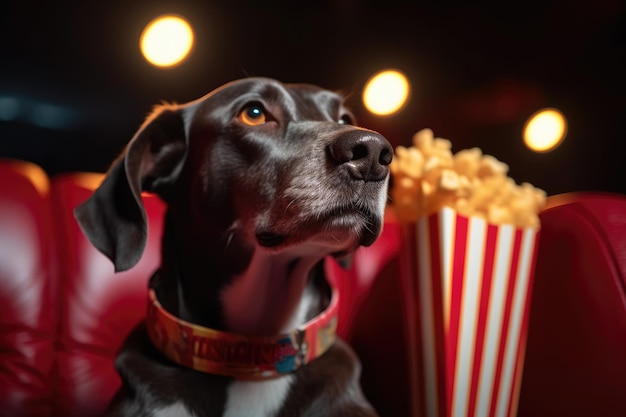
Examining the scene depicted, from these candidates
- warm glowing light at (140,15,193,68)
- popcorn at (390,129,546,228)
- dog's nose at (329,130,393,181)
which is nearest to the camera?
dog's nose at (329,130,393,181)

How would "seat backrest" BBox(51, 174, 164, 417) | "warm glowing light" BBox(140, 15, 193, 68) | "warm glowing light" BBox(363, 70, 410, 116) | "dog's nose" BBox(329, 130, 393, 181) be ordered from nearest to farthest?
1. "dog's nose" BBox(329, 130, 393, 181)
2. "warm glowing light" BBox(140, 15, 193, 68)
3. "seat backrest" BBox(51, 174, 164, 417)
4. "warm glowing light" BBox(363, 70, 410, 116)

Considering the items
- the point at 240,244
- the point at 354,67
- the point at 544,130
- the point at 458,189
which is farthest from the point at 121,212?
the point at 544,130

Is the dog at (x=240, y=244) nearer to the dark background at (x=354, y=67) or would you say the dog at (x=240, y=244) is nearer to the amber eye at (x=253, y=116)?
the amber eye at (x=253, y=116)

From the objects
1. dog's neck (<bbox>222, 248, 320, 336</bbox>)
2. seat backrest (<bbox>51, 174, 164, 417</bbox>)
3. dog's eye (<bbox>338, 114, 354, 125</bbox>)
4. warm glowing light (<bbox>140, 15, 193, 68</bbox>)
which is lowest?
seat backrest (<bbox>51, 174, 164, 417</bbox>)

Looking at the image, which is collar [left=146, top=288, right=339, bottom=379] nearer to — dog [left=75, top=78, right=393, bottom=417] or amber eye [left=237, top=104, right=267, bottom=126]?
dog [left=75, top=78, right=393, bottom=417]

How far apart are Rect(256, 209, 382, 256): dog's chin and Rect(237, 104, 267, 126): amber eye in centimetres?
19

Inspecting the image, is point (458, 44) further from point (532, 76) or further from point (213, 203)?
point (213, 203)

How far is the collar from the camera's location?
30.5 inches

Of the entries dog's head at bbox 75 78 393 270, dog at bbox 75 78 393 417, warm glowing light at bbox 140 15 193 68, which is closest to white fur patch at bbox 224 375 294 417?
dog at bbox 75 78 393 417

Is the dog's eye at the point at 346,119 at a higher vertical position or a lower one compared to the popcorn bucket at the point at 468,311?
higher

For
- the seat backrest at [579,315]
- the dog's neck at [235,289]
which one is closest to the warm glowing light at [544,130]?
the seat backrest at [579,315]

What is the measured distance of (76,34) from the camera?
3.34 ft

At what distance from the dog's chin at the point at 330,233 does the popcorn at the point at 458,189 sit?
0.20m

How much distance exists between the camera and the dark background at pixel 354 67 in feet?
3.34
